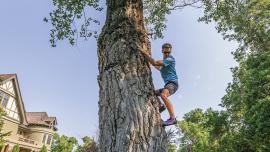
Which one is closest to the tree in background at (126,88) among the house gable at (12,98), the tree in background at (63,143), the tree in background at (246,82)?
the tree in background at (246,82)

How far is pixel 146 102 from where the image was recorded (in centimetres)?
319

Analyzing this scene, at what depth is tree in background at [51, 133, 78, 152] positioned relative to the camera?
1490 inches

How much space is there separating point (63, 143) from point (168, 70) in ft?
121

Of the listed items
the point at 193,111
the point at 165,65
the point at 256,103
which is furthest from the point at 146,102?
the point at 193,111

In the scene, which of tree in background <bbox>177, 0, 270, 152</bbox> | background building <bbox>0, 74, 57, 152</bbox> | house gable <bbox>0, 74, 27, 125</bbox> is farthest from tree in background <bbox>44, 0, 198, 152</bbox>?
house gable <bbox>0, 74, 27, 125</bbox>

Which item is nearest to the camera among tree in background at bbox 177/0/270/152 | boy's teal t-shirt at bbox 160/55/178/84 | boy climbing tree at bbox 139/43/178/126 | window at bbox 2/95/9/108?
boy climbing tree at bbox 139/43/178/126

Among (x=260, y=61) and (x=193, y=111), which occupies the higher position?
(x=193, y=111)

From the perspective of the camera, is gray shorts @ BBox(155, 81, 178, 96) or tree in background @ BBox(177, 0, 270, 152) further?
tree in background @ BBox(177, 0, 270, 152)

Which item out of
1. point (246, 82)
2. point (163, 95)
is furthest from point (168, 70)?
point (246, 82)

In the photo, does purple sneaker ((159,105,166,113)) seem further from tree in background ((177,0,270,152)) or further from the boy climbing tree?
tree in background ((177,0,270,152))

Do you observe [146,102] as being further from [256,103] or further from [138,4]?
[256,103]

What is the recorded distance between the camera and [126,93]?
10.6 ft

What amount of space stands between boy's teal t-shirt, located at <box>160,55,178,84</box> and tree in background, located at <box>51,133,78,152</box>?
36680 mm

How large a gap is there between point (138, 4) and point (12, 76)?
31.0 m
